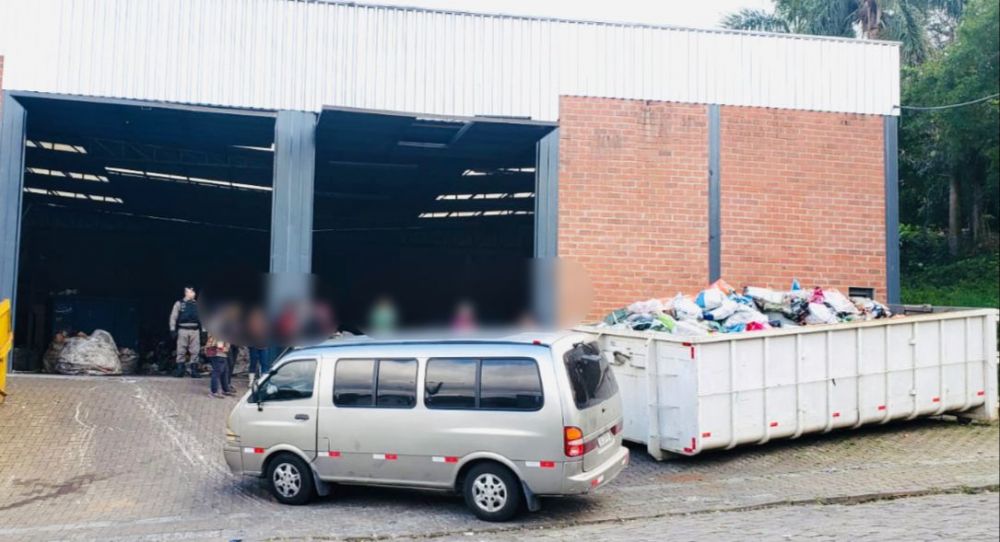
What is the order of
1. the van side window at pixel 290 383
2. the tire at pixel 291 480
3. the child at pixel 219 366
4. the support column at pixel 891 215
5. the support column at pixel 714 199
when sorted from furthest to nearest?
the support column at pixel 891 215 → the support column at pixel 714 199 → the child at pixel 219 366 → the van side window at pixel 290 383 → the tire at pixel 291 480

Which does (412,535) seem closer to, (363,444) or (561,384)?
(363,444)

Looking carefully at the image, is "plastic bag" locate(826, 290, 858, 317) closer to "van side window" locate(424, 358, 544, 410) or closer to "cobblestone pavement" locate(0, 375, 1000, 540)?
"cobblestone pavement" locate(0, 375, 1000, 540)

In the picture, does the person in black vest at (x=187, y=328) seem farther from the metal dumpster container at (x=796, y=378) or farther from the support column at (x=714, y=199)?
the support column at (x=714, y=199)

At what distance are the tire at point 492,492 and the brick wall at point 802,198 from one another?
9172 millimetres

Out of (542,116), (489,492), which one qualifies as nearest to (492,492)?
(489,492)

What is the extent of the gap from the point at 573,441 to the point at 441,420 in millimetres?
1304

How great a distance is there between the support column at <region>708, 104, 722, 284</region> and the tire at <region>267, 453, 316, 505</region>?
949 centimetres

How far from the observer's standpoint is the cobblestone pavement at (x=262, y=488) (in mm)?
7480

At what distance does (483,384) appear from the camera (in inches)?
295

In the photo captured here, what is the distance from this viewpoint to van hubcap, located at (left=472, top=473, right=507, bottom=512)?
24.1ft

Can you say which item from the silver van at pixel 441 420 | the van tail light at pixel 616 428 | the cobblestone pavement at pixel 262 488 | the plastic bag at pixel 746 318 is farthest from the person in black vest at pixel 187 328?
the plastic bag at pixel 746 318

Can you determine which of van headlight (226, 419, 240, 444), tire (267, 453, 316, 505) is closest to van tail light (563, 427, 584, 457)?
tire (267, 453, 316, 505)

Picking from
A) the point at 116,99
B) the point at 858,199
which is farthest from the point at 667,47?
the point at 116,99

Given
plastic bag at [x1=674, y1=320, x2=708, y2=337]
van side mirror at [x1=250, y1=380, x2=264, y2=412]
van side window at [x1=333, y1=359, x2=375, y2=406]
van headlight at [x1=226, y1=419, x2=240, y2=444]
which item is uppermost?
plastic bag at [x1=674, y1=320, x2=708, y2=337]
